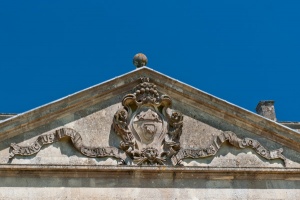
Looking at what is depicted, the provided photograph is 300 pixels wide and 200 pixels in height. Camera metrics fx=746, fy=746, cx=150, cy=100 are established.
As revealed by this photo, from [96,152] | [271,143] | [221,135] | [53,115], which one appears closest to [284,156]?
[271,143]

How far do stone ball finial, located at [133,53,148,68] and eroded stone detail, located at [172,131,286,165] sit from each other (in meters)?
2.52

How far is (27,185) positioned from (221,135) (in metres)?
4.91

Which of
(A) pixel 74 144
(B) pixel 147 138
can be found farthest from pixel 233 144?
(A) pixel 74 144

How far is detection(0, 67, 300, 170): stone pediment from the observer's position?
58.6 ft

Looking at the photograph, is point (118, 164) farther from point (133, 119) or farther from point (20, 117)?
point (20, 117)

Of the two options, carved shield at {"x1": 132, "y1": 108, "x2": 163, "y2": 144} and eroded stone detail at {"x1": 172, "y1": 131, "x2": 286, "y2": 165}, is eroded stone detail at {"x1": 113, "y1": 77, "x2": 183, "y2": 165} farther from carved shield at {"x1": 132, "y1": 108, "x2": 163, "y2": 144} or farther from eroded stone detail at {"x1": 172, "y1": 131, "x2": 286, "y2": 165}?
eroded stone detail at {"x1": 172, "y1": 131, "x2": 286, "y2": 165}

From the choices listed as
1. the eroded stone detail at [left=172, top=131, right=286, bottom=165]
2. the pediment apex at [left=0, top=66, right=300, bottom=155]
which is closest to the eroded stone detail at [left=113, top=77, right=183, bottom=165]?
the pediment apex at [left=0, top=66, right=300, bottom=155]

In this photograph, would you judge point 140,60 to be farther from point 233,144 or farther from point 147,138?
point 233,144

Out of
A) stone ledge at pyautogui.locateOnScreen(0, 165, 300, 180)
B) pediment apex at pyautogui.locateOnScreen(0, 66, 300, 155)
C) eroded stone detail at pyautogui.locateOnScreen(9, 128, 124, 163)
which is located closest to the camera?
Answer: stone ledge at pyautogui.locateOnScreen(0, 165, 300, 180)

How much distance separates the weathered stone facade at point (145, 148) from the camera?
17594mm

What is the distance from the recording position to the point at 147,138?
18.2m

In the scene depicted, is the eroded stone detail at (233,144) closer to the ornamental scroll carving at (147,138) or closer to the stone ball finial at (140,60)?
the ornamental scroll carving at (147,138)

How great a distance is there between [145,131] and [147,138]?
0.18 m

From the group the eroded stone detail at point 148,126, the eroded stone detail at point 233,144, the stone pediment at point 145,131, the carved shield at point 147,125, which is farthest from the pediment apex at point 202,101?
the carved shield at point 147,125
